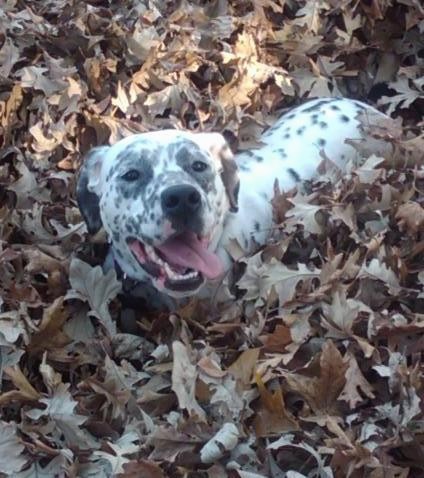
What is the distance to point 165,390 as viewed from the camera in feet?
13.7

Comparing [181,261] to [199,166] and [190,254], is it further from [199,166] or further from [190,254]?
[199,166]

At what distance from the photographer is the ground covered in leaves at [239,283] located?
3.77 metres

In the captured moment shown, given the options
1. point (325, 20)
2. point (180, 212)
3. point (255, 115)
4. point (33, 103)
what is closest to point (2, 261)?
point (180, 212)

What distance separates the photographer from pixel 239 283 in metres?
4.62

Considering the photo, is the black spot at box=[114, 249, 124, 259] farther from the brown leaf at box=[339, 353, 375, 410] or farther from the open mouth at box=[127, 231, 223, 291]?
the brown leaf at box=[339, 353, 375, 410]

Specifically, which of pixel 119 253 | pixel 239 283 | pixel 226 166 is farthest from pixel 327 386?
pixel 226 166

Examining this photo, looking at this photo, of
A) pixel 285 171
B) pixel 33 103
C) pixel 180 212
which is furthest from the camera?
pixel 33 103

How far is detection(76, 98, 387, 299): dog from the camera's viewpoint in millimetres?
4449

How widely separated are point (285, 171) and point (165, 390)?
4.88 ft

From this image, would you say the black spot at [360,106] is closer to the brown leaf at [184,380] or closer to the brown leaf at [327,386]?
the brown leaf at [184,380]

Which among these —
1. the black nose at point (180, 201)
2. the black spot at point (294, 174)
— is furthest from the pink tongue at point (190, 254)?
the black spot at point (294, 174)

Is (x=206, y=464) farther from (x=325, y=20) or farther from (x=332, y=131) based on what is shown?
(x=325, y=20)

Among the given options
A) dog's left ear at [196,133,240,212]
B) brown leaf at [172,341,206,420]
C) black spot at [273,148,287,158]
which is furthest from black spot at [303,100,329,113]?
brown leaf at [172,341,206,420]

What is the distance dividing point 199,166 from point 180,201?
12.9 inches
